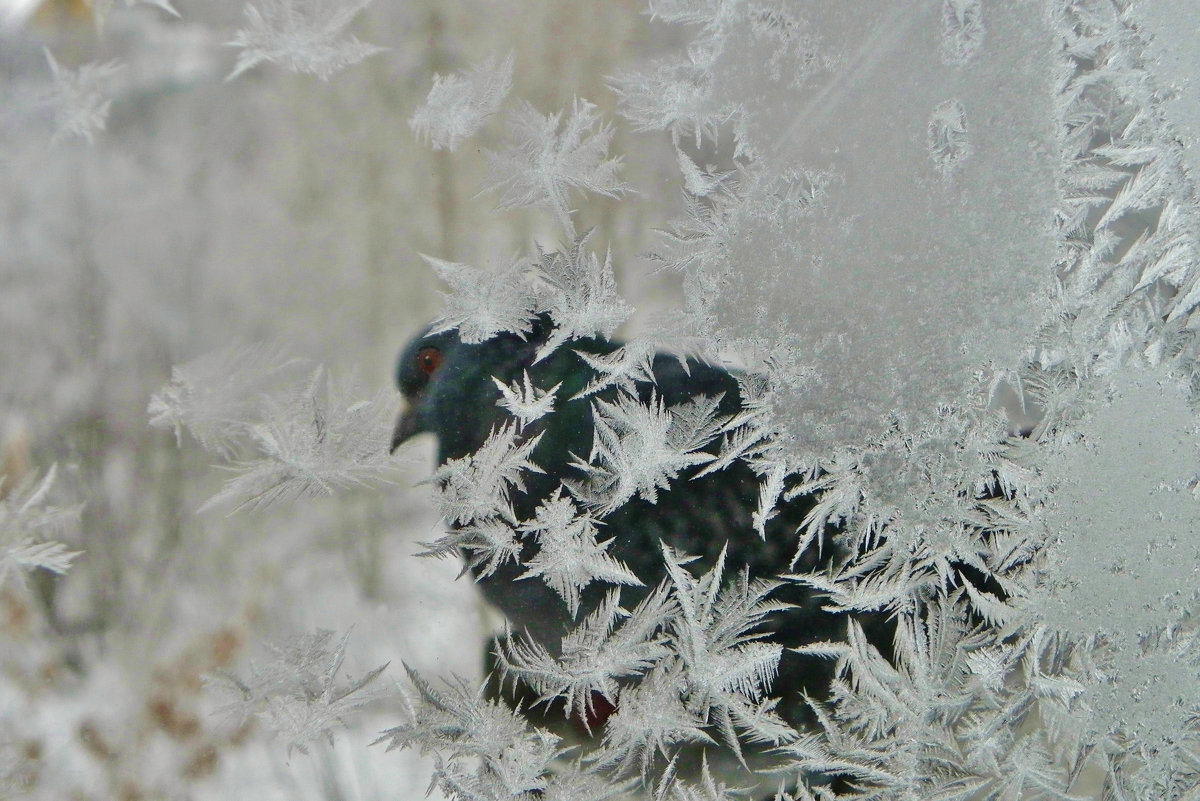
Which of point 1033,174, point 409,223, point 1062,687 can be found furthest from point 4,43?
point 1062,687

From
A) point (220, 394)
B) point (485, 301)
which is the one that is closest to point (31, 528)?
point (220, 394)

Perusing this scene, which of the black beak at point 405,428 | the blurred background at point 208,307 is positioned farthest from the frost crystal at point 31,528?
the black beak at point 405,428

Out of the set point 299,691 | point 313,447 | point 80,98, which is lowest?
point 299,691

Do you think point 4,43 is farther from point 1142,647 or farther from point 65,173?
point 1142,647

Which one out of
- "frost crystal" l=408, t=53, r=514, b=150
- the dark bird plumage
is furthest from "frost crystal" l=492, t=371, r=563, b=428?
"frost crystal" l=408, t=53, r=514, b=150

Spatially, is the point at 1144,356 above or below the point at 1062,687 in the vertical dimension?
above

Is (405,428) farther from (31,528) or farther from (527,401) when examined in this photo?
(31,528)
